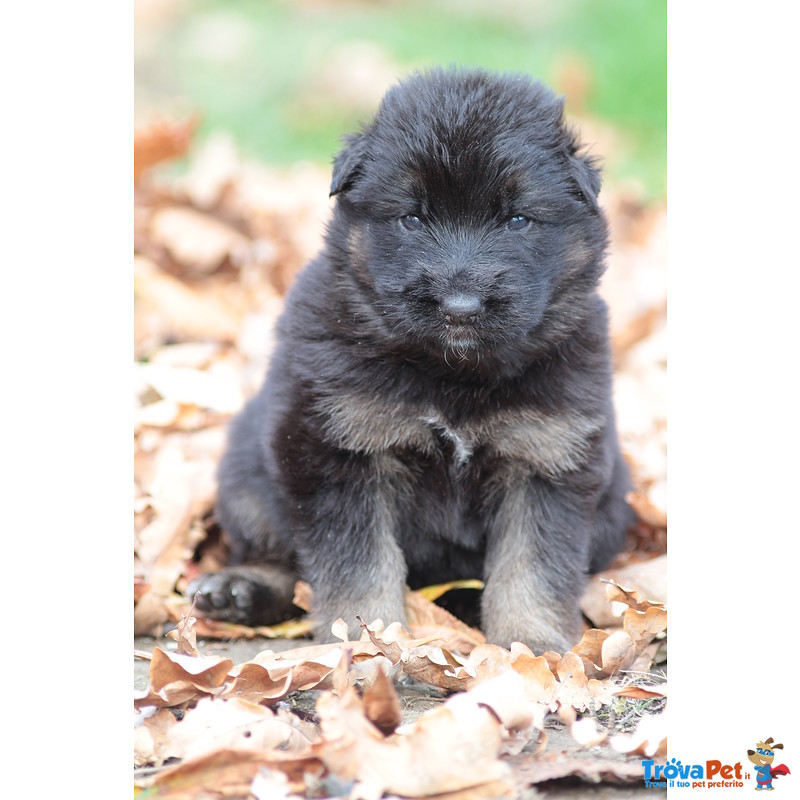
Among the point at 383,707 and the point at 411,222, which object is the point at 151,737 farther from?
the point at 411,222

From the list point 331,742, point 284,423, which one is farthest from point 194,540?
point 331,742

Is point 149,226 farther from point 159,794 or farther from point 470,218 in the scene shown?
point 159,794

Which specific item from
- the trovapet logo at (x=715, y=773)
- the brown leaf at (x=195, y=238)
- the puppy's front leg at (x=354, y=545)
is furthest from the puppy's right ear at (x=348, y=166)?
the brown leaf at (x=195, y=238)

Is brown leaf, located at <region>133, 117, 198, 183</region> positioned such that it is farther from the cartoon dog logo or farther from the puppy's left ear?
the cartoon dog logo

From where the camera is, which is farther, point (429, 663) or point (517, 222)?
point (517, 222)

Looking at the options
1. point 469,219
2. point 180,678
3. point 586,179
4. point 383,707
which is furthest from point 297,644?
point 586,179
